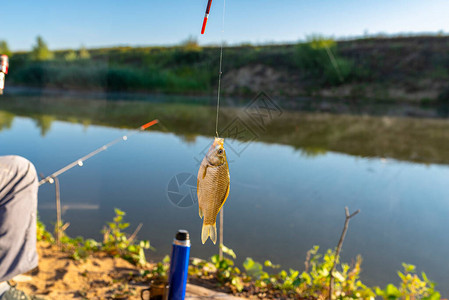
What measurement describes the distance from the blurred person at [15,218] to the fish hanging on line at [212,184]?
963 millimetres

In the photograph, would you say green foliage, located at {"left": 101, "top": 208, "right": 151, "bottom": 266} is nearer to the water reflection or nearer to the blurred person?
the blurred person

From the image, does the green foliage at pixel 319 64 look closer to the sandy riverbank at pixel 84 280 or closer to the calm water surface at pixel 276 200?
the calm water surface at pixel 276 200

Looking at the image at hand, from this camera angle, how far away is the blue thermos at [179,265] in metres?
1.80

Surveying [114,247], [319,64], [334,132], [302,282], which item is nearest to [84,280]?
[114,247]

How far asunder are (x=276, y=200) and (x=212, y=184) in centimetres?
368

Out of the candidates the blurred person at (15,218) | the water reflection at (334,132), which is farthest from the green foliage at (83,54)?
the blurred person at (15,218)

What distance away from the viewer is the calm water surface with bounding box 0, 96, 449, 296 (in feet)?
10.8

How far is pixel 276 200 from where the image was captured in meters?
4.52

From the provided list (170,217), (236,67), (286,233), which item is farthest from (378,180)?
(236,67)

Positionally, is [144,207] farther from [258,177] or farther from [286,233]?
[258,177]

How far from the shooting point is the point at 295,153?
7.30 m

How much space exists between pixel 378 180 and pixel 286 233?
2827 millimetres

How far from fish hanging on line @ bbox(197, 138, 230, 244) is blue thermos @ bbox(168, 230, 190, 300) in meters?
0.89

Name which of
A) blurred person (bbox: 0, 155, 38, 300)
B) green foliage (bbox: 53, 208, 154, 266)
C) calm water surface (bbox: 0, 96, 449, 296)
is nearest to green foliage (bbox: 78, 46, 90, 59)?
calm water surface (bbox: 0, 96, 449, 296)
